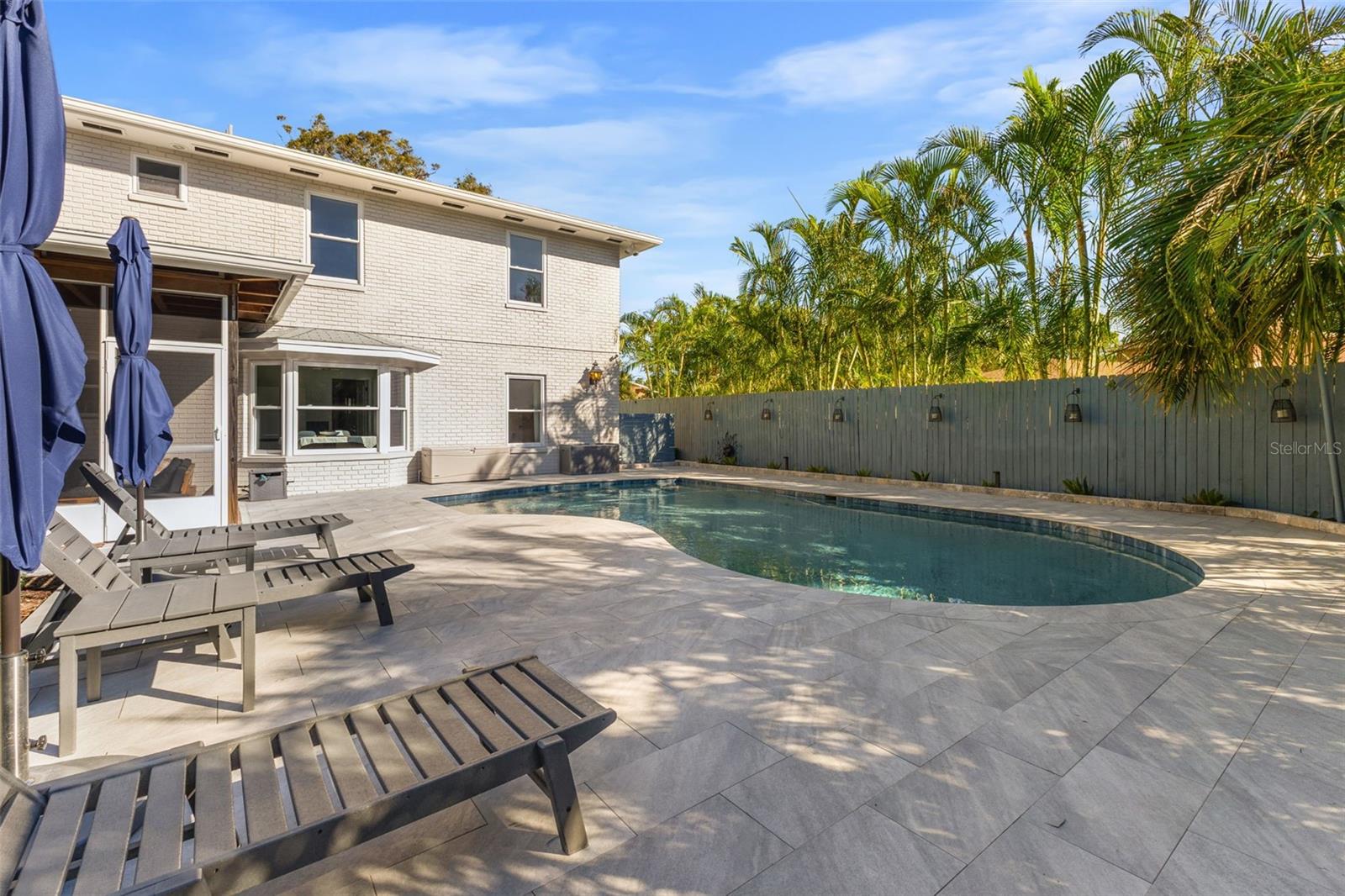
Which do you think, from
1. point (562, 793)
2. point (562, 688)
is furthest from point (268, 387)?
point (562, 793)

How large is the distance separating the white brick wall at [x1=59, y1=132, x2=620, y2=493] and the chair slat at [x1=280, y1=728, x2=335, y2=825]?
925 cm

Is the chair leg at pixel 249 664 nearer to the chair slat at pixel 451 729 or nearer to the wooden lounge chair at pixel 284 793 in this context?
the wooden lounge chair at pixel 284 793

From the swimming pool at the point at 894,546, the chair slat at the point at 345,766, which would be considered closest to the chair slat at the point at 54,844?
the chair slat at the point at 345,766

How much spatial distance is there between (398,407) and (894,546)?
871 cm

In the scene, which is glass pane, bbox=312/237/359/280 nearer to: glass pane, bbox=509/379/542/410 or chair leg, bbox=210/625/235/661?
glass pane, bbox=509/379/542/410

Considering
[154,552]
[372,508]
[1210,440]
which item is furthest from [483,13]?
[1210,440]

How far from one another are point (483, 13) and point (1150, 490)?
11587mm

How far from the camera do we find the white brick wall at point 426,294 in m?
9.39

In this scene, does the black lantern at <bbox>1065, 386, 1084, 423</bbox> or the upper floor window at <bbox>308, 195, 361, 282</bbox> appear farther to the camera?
the upper floor window at <bbox>308, 195, 361, 282</bbox>

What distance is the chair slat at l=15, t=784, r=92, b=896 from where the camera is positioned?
128 cm

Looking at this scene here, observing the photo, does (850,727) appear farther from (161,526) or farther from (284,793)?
(161,526)

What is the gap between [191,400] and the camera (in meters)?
6.88

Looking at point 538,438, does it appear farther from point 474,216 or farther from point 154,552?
Answer: point 154,552

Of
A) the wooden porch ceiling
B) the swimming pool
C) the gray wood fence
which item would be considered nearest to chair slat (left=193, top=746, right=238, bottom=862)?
the swimming pool
